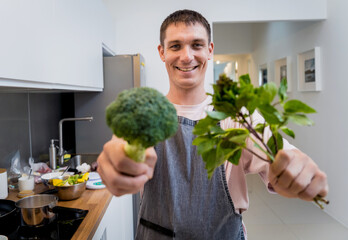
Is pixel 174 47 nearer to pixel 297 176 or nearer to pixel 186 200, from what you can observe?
pixel 186 200

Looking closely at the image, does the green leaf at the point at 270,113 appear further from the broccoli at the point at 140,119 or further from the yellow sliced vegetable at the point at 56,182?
the yellow sliced vegetable at the point at 56,182

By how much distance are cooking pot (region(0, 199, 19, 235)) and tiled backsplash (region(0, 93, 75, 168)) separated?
53 cm

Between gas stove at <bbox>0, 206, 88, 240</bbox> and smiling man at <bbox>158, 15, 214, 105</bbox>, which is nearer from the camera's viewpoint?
smiling man at <bbox>158, 15, 214, 105</bbox>

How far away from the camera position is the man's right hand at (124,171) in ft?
1.98

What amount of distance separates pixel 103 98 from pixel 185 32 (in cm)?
197

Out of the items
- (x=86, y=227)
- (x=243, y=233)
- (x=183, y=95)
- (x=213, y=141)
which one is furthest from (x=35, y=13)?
(x=243, y=233)

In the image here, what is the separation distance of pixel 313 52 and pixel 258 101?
3831mm

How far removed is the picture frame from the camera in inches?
Answer: 148

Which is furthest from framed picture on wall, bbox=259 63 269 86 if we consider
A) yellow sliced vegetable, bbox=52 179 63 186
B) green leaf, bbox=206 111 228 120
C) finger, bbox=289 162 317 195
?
green leaf, bbox=206 111 228 120

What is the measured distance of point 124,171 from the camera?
0.62 meters

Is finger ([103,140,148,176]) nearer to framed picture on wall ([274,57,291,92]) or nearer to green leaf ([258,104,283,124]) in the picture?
green leaf ([258,104,283,124])

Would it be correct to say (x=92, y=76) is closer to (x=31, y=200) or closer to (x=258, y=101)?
(x=31, y=200)

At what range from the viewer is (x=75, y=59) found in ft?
6.60

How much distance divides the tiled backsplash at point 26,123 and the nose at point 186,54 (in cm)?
136
